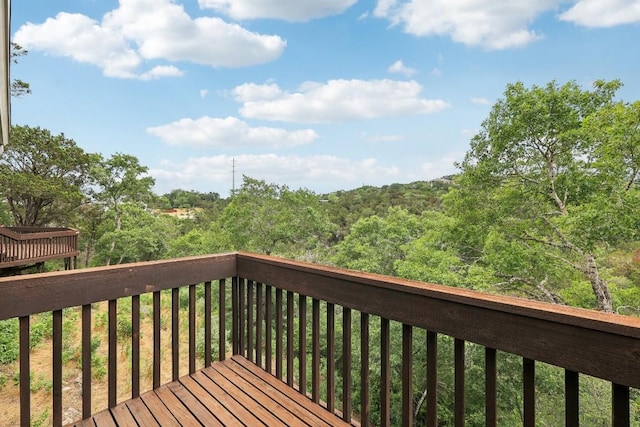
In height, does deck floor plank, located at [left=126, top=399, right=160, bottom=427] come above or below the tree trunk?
above

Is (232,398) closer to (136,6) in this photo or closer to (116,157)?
(136,6)

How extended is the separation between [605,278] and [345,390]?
325 inches

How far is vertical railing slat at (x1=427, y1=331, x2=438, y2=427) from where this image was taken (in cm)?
114

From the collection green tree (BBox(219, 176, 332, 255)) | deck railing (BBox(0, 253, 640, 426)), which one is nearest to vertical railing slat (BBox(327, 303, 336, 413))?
deck railing (BBox(0, 253, 640, 426))

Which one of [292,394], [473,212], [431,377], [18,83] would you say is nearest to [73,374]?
[292,394]

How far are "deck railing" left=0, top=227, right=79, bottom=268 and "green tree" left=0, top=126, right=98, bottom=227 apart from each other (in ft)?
9.96

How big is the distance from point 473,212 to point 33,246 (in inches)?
376

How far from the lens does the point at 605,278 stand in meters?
7.12

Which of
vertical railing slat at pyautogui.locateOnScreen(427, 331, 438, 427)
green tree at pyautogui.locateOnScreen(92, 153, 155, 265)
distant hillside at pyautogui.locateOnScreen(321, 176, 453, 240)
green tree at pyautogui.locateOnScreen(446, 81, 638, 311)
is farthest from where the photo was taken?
green tree at pyautogui.locateOnScreen(92, 153, 155, 265)

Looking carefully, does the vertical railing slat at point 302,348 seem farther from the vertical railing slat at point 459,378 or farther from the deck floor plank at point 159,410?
the vertical railing slat at point 459,378

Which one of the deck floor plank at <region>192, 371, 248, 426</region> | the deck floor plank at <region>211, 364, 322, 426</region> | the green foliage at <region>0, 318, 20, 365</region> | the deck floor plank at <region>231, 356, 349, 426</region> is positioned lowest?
the green foliage at <region>0, 318, 20, 365</region>

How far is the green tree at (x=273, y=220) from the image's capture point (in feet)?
33.4

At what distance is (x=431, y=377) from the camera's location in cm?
115

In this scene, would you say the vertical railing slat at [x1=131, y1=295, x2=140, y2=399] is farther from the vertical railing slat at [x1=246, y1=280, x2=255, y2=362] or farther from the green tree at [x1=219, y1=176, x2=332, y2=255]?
the green tree at [x1=219, y1=176, x2=332, y2=255]
